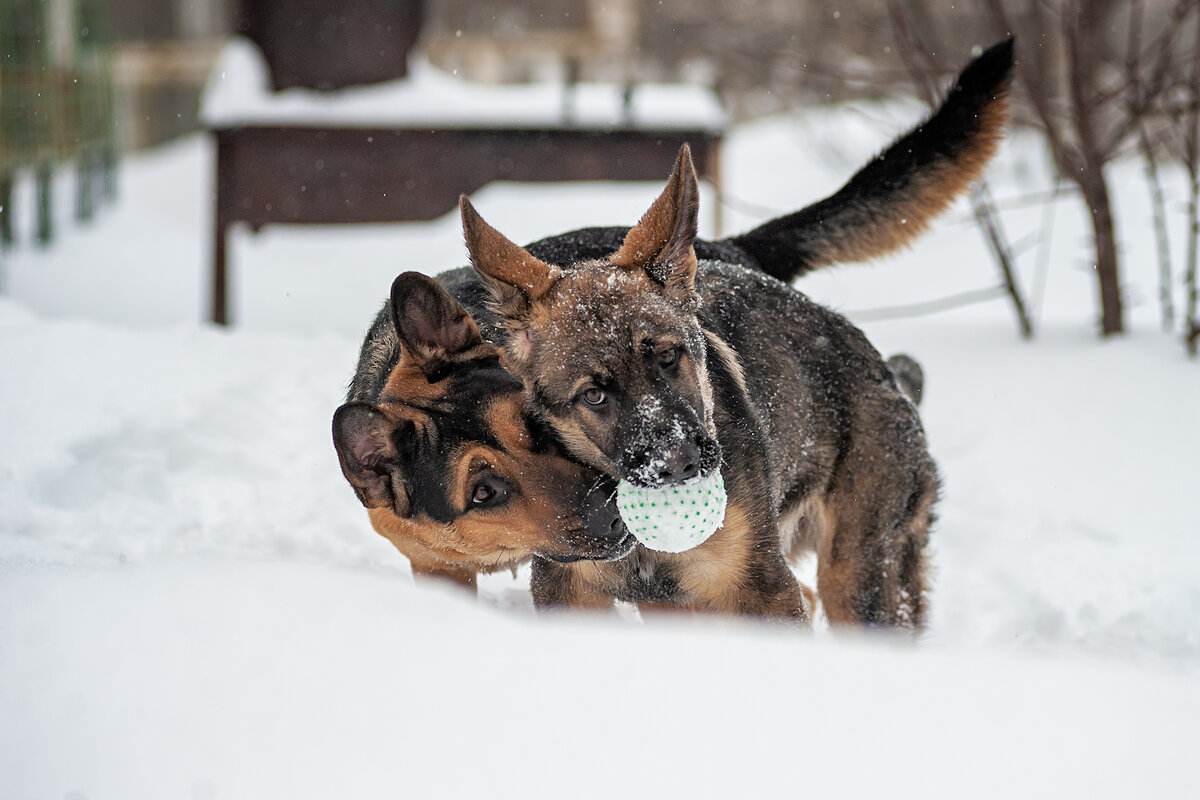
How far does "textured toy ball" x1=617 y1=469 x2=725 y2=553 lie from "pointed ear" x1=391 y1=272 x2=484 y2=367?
2.31 feet

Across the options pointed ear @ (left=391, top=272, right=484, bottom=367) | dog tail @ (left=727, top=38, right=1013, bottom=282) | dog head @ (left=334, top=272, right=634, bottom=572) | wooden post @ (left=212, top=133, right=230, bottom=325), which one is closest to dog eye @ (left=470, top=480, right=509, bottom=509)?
dog head @ (left=334, top=272, right=634, bottom=572)

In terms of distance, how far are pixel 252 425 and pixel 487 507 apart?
11.2ft

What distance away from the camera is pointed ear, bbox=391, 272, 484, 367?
11.3 ft

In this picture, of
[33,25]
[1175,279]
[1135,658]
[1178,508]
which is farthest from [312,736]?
[33,25]

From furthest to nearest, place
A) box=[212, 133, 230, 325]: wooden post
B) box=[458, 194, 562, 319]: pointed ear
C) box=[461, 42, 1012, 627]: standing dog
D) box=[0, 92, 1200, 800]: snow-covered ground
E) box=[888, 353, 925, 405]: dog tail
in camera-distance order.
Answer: box=[212, 133, 230, 325]: wooden post → box=[888, 353, 925, 405]: dog tail → box=[458, 194, 562, 319]: pointed ear → box=[461, 42, 1012, 627]: standing dog → box=[0, 92, 1200, 800]: snow-covered ground

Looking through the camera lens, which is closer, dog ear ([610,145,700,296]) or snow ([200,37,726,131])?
dog ear ([610,145,700,296])

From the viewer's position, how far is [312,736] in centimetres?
195

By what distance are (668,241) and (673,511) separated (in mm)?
909

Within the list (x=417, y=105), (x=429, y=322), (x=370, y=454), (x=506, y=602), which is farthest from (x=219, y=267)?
(x=370, y=454)

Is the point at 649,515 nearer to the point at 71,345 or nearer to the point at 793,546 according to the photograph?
the point at 793,546

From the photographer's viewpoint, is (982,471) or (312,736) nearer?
(312,736)

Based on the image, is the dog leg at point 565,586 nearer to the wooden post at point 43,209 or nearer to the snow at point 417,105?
the snow at point 417,105

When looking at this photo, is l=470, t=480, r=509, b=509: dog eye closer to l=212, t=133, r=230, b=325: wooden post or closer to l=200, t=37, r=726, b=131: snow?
l=200, t=37, r=726, b=131: snow

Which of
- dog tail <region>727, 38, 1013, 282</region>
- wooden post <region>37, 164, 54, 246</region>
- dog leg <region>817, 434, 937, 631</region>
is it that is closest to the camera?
dog leg <region>817, 434, 937, 631</region>
